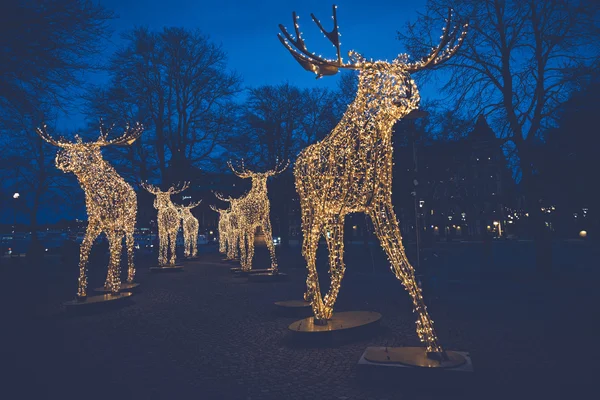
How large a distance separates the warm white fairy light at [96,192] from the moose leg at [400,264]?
7278 millimetres

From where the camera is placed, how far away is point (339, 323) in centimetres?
694

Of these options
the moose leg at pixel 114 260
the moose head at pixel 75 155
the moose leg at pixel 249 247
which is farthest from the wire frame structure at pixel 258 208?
the moose head at pixel 75 155

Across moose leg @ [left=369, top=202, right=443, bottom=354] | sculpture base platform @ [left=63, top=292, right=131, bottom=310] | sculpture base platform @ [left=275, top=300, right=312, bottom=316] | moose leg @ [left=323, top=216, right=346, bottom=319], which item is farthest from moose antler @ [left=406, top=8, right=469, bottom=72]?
sculpture base platform @ [left=63, top=292, right=131, bottom=310]

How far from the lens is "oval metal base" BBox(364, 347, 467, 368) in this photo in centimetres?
477

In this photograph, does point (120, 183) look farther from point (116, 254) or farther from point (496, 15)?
point (496, 15)

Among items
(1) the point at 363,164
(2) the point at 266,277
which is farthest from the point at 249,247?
(1) the point at 363,164

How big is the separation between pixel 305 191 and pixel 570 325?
194 inches

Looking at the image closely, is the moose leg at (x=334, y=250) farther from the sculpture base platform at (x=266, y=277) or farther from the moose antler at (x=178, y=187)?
the moose antler at (x=178, y=187)

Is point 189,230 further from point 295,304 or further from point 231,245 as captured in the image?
point 295,304

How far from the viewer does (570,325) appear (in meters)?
7.16

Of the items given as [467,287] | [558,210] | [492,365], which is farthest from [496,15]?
[558,210]

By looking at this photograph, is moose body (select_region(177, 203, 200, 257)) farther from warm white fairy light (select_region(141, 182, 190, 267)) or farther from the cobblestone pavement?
the cobblestone pavement

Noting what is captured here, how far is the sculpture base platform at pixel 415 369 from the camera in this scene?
4.56 meters

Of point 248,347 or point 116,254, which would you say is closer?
point 248,347
